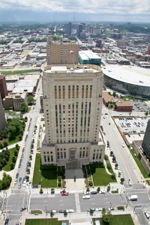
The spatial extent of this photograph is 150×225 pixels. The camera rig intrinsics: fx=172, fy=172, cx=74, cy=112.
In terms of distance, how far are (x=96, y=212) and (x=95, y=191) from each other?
35.0 feet

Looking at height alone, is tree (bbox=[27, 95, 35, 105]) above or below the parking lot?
above

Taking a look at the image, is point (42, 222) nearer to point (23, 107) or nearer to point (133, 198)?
point (133, 198)

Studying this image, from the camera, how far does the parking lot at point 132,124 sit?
145 meters

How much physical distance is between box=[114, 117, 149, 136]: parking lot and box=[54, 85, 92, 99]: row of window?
68.0 m

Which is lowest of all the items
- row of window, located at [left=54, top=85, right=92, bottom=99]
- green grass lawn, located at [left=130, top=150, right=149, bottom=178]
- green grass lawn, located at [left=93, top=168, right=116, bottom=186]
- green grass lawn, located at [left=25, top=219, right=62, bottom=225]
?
green grass lawn, located at [left=25, top=219, right=62, bottom=225]

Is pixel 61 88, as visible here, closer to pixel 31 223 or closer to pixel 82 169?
pixel 82 169

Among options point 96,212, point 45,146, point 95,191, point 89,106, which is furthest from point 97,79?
point 96,212

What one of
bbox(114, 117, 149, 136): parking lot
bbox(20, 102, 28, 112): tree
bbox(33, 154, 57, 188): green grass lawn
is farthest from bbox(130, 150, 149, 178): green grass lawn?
bbox(20, 102, 28, 112): tree

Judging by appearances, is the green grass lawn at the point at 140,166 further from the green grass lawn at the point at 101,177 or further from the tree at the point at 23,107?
the tree at the point at 23,107

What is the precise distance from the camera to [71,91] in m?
88.2

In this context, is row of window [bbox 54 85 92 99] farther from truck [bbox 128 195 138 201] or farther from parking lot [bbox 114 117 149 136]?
parking lot [bbox 114 117 149 136]

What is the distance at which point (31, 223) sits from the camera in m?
77.0

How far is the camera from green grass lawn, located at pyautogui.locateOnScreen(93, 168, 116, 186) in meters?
96.4

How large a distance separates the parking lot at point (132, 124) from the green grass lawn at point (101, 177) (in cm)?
4898
